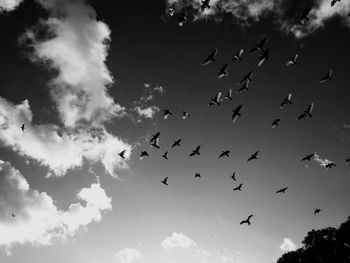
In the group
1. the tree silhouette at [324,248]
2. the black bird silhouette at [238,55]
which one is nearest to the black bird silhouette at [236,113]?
the black bird silhouette at [238,55]

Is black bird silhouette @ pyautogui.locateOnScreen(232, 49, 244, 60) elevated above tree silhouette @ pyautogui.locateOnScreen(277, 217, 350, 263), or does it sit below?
above

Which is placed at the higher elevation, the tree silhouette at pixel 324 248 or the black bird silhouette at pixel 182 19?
the black bird silhouette at pixel 182 19

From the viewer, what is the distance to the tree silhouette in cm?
4194

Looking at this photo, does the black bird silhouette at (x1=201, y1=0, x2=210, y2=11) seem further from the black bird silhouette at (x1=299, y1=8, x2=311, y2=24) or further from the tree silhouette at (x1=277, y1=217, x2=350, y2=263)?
the tree silhouette at (x1=277, y1=217, x2=350, y2=263)

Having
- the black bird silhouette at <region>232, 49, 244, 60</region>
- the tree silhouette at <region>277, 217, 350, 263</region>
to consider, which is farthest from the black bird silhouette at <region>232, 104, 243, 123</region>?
the tree silhouette at <region>277, 217, 350, 263</region>

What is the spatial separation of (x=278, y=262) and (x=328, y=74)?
40822 millimetres

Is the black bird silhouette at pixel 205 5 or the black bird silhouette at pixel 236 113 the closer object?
the black bird silhouette at pixel 205 5

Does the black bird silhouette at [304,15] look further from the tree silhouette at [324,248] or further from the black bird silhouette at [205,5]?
the tree silhouette at [324,248]

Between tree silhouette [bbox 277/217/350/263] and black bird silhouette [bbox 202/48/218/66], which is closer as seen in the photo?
black bird silhouette [bbox 202/48/218/66]

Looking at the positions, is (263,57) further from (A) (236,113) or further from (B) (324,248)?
(B) (324,248)

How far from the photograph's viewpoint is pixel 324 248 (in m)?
45.6

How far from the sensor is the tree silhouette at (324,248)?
41938 mm

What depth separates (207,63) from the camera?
71.9 ft

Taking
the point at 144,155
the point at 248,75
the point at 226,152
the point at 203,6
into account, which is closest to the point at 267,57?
the point at 248,75
